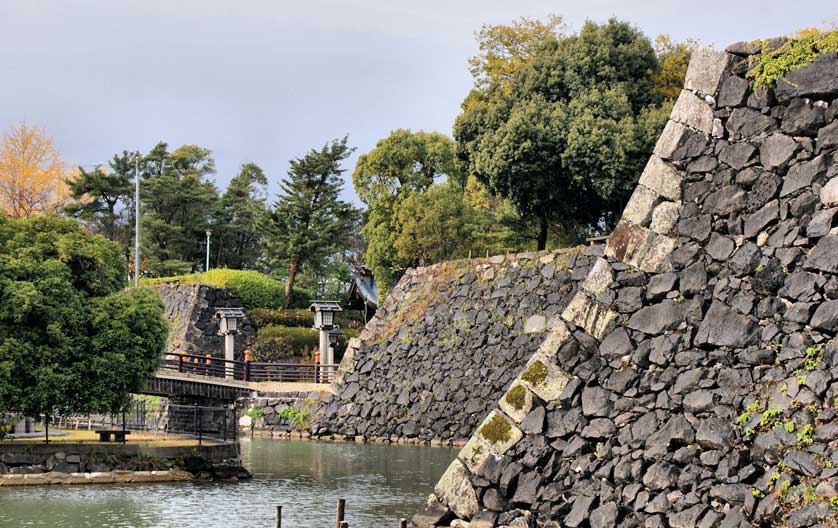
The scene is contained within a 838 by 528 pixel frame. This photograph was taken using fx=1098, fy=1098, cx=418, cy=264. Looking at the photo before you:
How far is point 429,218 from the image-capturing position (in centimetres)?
4756

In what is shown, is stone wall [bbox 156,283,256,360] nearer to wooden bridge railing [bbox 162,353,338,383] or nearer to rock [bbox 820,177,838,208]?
wooden bridge railing [bbox 162,353,338,383]

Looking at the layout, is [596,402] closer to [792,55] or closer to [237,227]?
[792,55]

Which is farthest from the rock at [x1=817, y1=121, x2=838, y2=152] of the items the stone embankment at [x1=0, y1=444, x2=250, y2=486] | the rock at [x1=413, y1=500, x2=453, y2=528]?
the stone embankment at [x1=0, y1=444, x2=250, y2=486]

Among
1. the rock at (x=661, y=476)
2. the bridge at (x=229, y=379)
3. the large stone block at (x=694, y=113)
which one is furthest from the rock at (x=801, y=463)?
the bridge at (x=229, y=379)

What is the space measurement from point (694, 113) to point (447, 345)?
2025cm

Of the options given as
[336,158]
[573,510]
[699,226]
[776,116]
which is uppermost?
[336,158]

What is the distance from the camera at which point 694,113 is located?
1373cm

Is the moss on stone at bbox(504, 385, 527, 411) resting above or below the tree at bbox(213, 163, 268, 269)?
below

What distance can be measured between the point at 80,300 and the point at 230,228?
41.8 metres

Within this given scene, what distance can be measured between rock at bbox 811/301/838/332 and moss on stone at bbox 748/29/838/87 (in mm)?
2832

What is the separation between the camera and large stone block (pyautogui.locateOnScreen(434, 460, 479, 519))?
13984 mm

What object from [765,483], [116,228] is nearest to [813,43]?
[765,483]

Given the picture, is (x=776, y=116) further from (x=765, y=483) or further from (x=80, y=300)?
(x=80, y=300)

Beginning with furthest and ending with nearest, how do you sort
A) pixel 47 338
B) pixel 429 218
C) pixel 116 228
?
pixel 116 228, pixel 429 218, pixel 47 338
